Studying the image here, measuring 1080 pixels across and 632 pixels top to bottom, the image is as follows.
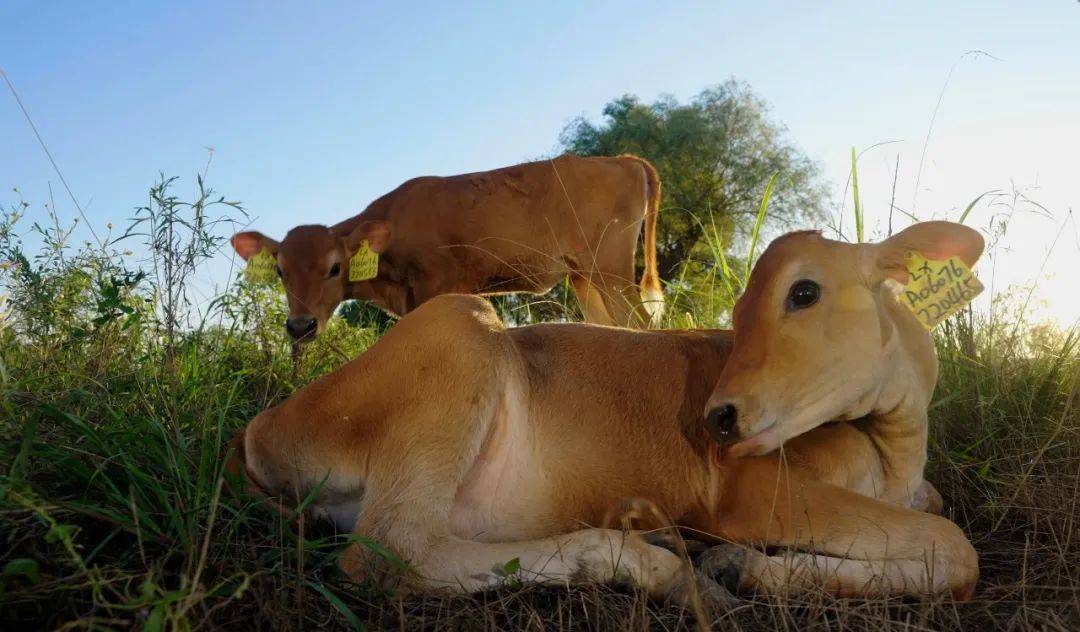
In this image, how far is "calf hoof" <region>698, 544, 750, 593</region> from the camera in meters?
2.90

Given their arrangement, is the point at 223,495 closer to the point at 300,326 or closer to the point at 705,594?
the point at 705,594

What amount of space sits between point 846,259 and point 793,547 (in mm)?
1038

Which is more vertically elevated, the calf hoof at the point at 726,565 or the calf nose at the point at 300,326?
the calf nose at the point at 300,326

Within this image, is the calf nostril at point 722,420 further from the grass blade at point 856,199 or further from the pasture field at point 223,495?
the grass blade at point 856,199

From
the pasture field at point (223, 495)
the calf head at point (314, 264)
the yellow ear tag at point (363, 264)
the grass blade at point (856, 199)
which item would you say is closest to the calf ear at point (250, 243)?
the calf head at point (314, 264)

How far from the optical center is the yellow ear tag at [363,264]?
25.5ft

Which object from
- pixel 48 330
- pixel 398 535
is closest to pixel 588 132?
pixel 48 330

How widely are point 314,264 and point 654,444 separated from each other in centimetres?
527

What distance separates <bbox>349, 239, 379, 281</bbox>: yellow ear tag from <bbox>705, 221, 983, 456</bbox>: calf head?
196 inches

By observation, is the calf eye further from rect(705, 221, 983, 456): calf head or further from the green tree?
the green tree

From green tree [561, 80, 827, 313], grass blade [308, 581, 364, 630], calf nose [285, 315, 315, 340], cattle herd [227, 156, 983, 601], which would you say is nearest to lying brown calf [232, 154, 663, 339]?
calf nose [285, 315, 315, 340]

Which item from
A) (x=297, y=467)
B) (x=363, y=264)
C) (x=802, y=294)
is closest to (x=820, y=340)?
(x=802, y=294)

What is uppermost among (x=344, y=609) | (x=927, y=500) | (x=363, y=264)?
(x=363, y=264)

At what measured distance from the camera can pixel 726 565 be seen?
2938 millimetres
